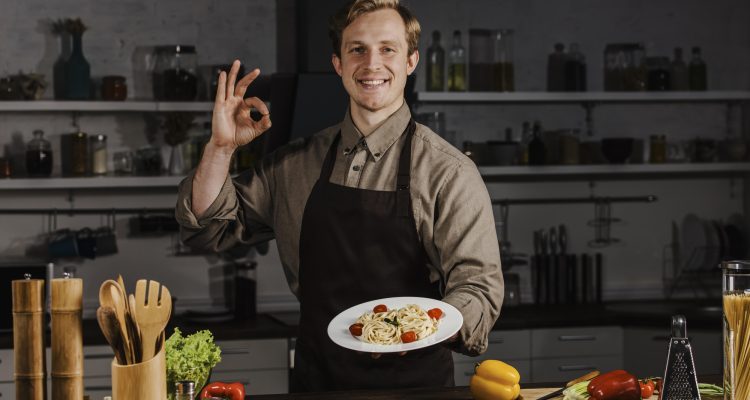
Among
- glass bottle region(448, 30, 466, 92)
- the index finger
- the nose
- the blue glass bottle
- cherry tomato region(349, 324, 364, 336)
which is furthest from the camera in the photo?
glass bottle region(448, 30, 466, 92)

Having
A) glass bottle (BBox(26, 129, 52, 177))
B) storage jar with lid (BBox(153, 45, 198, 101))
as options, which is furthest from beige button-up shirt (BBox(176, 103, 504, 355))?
glass bottle (BBox(26, 129, 52, 177))

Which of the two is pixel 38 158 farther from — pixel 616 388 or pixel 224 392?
pixel 616 388

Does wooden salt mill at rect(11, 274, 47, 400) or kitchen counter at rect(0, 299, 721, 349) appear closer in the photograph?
wooden salt mill at rect(11, 274, 47, 400)

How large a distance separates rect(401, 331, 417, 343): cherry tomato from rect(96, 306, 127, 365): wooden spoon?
2.06ft

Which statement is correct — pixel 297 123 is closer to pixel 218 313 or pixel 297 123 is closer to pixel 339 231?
pixel 218 313

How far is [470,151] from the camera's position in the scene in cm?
514

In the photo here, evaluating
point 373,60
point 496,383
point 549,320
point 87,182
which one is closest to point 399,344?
point 496,383

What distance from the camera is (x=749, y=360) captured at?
6.63 feet

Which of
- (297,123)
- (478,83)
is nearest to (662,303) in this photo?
(478,83)

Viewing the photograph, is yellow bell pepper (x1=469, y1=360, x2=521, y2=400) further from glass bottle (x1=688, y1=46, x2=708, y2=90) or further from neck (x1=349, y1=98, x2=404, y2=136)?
glass bottle (x1=688, y1=46, x2=708, y2=90)

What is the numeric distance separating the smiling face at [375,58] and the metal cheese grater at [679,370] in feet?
3.22

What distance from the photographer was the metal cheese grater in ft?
6.76

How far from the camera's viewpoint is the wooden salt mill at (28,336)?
1743 mm

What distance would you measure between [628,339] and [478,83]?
60.2 inches
